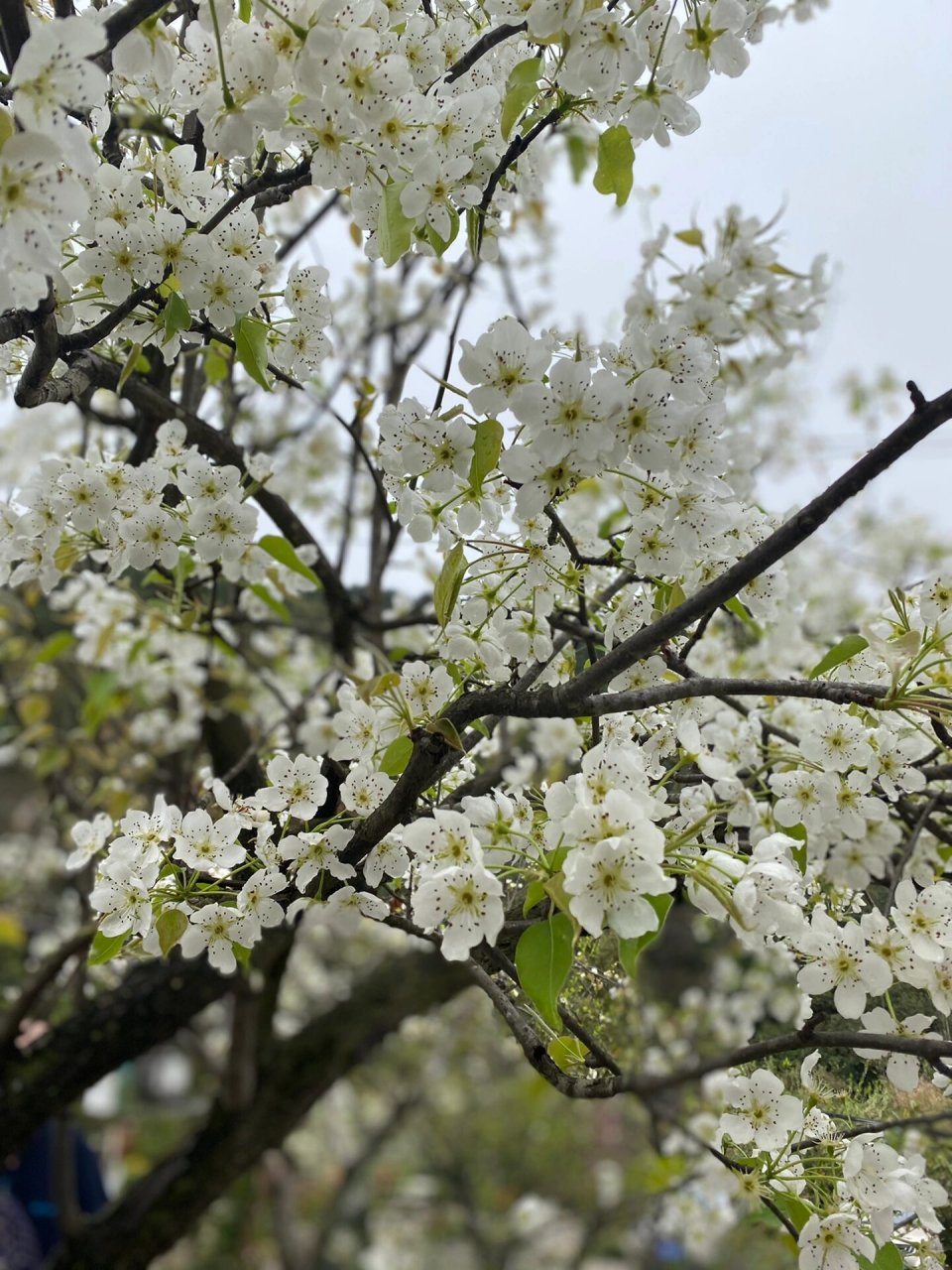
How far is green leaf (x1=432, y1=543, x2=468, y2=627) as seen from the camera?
30.5 inches

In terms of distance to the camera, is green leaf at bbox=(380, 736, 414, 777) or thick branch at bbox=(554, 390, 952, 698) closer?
thick branch at bbox=(554, 390, 952, 698)

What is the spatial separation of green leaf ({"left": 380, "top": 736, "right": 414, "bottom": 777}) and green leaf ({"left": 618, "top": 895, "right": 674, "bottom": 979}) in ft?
0.90

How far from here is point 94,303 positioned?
838 millimetres

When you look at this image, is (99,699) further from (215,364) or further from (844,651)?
(844,651)

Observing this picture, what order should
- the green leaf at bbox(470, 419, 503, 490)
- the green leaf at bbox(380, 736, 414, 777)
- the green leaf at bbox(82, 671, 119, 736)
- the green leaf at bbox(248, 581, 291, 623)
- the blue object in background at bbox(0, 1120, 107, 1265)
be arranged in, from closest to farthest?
the green leaf at bbox(470, 419, 503, 490), the green leaf at bbox(380, 736, 414, 777), the green leaf at bbox(248, 581, 291, 623), the green leaf at bbox(82, 671, 119, 736), the blue object in background at bbox(0, 1120, 107, 1265)

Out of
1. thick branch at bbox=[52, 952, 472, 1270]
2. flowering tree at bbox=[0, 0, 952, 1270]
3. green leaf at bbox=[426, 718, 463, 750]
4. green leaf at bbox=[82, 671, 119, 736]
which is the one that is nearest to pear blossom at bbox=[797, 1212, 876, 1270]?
flowering tree at bbox=[0, 0, 952, 1270]

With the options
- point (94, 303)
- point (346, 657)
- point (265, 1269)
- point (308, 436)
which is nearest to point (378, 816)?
point (94, 303)

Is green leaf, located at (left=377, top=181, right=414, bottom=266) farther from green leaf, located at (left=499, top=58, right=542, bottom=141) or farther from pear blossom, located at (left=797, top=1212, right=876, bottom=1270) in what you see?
pear blossom, located at (left=797, top=1212, right=876, bottom=1270)

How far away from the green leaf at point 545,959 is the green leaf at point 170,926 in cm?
32

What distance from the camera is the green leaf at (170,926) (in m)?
0.79

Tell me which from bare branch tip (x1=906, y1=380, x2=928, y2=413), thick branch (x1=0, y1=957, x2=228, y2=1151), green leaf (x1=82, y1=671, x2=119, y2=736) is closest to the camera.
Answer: bare branch tip (x1=906, y1=380, x2=928, y2=413)

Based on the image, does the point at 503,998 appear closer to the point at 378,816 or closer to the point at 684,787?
the point at 378,816

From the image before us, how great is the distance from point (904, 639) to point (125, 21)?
0.74 m

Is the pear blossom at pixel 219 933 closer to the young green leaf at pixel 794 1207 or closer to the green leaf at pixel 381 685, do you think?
the green leaf at pixel 381 685
